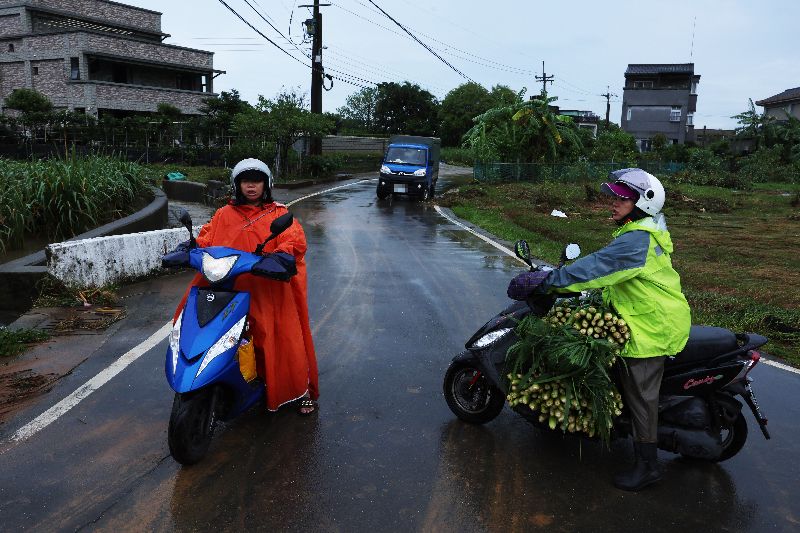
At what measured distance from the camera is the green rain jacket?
353cm

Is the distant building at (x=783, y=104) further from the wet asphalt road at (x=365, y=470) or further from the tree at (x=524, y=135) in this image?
the wet asphalt road at (x=365, y=470)

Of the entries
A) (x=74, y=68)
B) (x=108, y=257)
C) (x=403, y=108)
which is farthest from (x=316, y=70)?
(x=403, y=108)

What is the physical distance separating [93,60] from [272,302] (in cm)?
4274

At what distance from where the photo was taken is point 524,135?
31.8 metres

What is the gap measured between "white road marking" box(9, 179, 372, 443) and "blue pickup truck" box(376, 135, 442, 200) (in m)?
16.6

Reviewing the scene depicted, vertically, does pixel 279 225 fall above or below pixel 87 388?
above

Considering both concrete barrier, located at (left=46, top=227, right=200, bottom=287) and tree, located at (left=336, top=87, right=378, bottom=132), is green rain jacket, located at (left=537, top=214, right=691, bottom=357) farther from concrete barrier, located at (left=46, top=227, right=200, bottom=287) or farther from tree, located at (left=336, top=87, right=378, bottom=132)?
tree, located at (left=336, top=87, right=378, bottom=132)

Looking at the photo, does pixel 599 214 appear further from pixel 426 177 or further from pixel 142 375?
pixel 142 375

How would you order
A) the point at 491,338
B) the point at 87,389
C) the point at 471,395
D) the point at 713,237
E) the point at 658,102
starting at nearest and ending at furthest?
the point at 491,338 < the point at 471,395 < the point at 87,389 < the point at 713,237 < the point at 658,102

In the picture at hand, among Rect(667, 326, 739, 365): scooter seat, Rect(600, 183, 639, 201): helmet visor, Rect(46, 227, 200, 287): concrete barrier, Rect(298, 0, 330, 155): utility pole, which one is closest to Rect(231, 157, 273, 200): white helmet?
Rect(600, 183, 639, 201): helmet visor

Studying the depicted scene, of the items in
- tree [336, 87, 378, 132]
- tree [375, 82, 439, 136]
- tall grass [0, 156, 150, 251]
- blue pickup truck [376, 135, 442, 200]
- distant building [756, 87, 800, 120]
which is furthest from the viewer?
tree [336, 87, 378, 132]

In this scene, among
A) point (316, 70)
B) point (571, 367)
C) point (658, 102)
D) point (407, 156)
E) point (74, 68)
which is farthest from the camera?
point (658, 102)

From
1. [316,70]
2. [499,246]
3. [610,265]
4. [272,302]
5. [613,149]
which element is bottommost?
[499,246]

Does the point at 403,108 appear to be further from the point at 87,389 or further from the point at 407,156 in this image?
the point at 87,389
